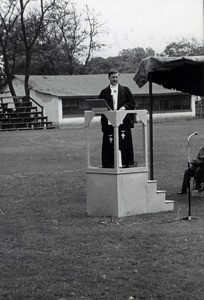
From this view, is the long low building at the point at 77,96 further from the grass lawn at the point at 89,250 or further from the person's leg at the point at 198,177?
the grass lawn at the point at 89,250

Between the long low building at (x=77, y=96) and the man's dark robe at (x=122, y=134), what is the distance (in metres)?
44.2

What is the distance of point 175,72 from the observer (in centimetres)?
1453

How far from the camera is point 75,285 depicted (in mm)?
6961

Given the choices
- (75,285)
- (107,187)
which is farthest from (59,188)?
(75,285)

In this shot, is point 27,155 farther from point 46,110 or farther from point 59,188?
point 46,110

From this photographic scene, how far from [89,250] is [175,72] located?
663 cm

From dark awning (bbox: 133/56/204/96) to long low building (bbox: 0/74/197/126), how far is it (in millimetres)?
41268

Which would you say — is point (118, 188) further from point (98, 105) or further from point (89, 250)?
point (89, 250)

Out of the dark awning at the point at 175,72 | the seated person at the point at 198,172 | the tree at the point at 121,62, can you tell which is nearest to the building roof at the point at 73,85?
the tree at the point at 121,62

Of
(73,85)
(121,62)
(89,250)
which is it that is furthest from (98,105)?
(121,62)

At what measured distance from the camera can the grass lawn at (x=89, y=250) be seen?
269 inches

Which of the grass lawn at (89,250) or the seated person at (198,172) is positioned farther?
the seated person at (198,172)

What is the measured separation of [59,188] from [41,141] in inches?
739

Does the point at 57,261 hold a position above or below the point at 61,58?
below
